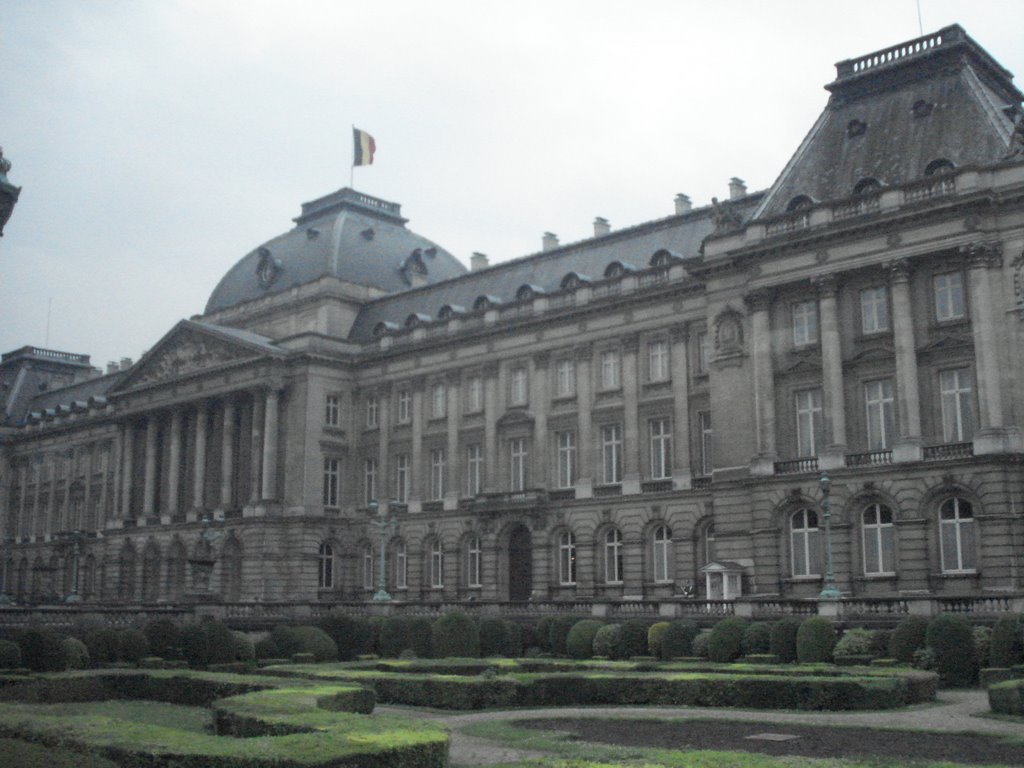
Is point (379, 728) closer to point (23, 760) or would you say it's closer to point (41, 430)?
point (23, 760)

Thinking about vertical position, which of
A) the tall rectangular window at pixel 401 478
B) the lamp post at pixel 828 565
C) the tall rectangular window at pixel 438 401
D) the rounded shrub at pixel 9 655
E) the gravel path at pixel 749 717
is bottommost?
the gravel path at pixel 749 717

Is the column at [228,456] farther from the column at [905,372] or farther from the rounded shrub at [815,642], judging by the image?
the rounded shrub at [815,642]

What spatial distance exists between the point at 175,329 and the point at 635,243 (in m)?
35.1

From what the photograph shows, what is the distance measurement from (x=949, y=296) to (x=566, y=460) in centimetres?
2313

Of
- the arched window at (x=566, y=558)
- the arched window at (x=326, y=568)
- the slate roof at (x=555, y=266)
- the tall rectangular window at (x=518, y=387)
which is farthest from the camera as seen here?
the arched window at (x=326, y=568)

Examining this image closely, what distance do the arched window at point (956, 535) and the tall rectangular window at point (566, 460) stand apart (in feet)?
71.6

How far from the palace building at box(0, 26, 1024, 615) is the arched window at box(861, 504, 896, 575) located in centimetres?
Answer: 9

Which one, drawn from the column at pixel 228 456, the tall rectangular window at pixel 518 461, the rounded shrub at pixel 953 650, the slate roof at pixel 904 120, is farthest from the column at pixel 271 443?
the rounded shrub at pixel 953 650

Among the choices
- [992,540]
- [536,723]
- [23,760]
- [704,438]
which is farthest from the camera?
[704,438]

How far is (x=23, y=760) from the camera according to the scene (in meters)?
13.7

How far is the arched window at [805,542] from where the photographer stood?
161 feet

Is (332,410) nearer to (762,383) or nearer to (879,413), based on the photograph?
(762,383)

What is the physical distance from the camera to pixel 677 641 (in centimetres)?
3931

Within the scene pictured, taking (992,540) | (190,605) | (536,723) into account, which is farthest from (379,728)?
(190,605)
